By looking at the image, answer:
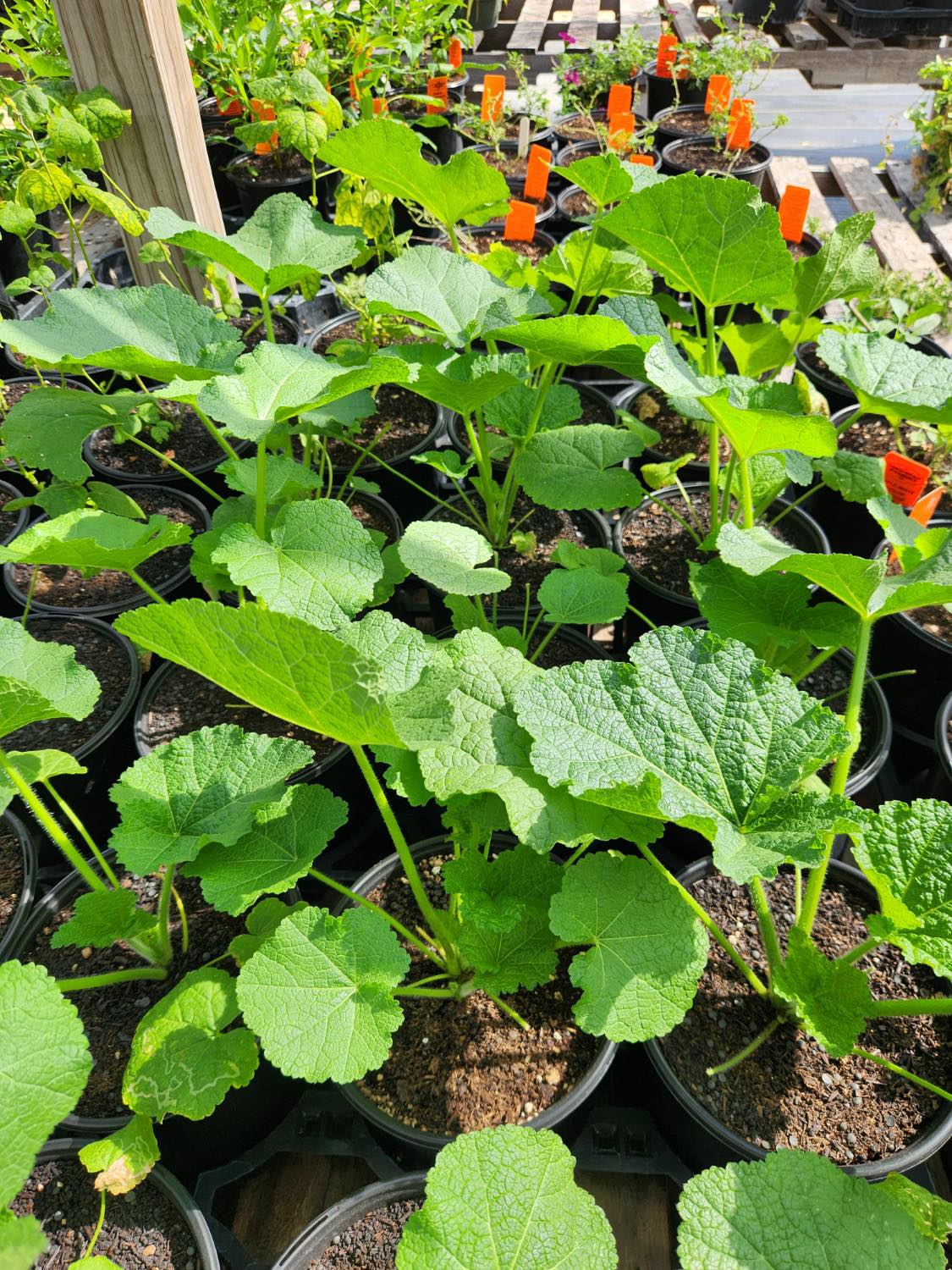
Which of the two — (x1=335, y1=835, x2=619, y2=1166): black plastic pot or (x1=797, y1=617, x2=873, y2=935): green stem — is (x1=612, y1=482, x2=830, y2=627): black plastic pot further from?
(x1=335, y1=835, x2=619, y2=1166): black plastic pot

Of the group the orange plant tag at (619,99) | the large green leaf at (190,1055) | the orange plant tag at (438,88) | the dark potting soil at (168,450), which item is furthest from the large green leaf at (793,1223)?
the orange plant tag at (438,88)

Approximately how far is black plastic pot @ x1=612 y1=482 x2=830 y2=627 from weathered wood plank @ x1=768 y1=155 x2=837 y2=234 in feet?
6.10

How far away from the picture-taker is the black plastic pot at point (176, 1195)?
38.5 inches

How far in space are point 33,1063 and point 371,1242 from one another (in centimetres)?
48

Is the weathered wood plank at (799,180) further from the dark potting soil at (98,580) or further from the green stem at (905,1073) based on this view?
the green stem at (905,1073)

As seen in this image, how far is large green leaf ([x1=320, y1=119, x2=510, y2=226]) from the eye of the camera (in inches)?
58.1

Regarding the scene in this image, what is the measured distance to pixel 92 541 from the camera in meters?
1.16

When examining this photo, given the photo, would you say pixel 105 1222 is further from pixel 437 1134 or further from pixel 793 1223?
pixel 793 1223

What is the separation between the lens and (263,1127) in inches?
47.8

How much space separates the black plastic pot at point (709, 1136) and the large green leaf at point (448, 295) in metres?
1.11

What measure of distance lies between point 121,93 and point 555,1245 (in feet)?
7.28

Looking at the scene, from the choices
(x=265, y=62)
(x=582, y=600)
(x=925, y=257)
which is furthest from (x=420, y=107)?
(x=582, y=600)

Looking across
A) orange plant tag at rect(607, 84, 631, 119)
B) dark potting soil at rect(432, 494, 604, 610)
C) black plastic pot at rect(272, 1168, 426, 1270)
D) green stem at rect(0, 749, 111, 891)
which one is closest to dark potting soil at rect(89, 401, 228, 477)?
dark potting soil at rect(432, 494, 604, 610)

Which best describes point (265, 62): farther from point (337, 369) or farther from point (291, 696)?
point (291, 696)
